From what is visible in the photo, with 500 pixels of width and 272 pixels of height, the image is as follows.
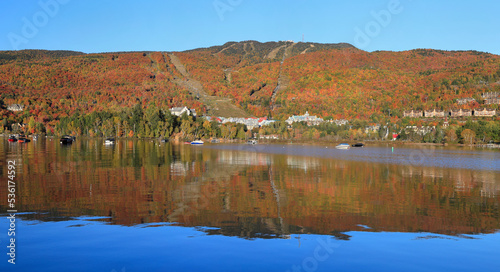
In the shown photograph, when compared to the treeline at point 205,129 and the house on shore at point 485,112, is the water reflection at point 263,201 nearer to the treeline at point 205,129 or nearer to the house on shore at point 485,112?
the treeline at point 205,129

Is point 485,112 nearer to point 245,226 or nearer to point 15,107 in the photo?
point 245,226

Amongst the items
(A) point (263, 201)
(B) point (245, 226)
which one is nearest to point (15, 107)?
(A) point (263, 201)

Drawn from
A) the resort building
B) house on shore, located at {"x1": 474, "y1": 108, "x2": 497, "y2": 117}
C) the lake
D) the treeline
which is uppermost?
the resort building

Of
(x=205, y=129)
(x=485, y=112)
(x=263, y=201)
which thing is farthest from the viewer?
(x=485, y=112)

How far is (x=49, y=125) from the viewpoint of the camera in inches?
6880

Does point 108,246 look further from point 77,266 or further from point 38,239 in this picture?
point 38,239

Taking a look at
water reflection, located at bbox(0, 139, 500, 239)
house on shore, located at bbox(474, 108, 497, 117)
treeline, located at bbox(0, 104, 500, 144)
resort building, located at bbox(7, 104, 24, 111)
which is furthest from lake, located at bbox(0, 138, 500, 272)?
resort building, located at bbox(7, 104, 24, 111)

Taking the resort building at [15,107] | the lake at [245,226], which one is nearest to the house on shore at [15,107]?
the resort building at [15,107]

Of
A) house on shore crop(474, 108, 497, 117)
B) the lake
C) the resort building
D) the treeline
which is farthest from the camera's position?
the resort building

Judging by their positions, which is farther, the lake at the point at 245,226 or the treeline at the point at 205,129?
the treeline at the point at 205,129

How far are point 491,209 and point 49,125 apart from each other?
594ft

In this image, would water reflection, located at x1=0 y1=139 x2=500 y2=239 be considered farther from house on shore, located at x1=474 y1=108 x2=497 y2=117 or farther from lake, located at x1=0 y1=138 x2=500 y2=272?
house on shore, located at x1=474 y1=108 x2=497 y2=117

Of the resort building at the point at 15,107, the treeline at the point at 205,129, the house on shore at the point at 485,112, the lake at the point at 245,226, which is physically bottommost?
the lake at the point at 245,226

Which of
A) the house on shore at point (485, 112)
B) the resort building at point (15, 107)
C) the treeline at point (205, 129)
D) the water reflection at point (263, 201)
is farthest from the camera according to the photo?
the resort building at point (15, 107)
